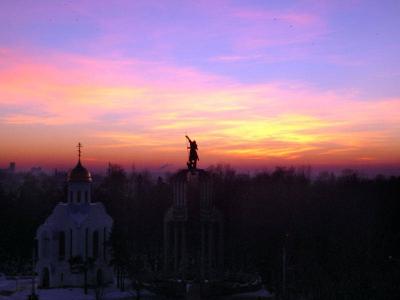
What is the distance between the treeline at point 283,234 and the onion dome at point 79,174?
4.41 m

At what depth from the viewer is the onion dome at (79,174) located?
42031mm

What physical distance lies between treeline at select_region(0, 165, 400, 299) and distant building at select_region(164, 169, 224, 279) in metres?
2.54

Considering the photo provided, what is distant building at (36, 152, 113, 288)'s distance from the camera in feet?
132

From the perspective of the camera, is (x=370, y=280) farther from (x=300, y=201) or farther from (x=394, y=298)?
(x=300, y=201)

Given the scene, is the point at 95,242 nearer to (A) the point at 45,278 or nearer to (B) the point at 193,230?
(A) the point at 45,278

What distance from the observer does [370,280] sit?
3316 centimetres

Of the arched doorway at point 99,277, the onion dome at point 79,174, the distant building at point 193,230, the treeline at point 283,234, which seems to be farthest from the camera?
the onion dome at point 79,174

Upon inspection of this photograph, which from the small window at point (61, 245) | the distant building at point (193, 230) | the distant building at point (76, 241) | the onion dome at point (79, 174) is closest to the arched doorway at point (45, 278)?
the distant building at point (76, 241)

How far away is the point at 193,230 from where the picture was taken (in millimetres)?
30547

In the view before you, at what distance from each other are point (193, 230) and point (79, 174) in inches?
570

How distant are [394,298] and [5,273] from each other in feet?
96.9

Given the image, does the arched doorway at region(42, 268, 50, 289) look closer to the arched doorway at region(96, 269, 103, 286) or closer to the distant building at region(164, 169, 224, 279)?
the arched doorway at region(96, 269, 103, 286)

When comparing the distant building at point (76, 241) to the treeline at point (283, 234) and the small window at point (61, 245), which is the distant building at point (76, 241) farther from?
the treeline at point (283, 234)

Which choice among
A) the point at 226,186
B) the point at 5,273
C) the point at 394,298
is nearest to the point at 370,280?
the point at 394,298
